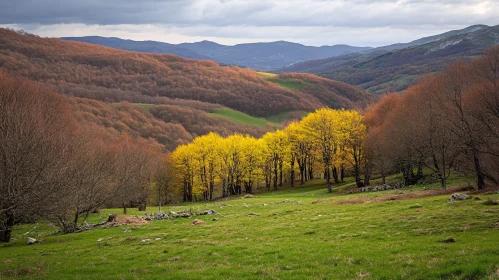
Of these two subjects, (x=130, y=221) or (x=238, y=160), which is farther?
(x=238, y=160)

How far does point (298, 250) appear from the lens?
A: 17.1 m

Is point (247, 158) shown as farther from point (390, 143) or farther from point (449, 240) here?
point (449, 240)

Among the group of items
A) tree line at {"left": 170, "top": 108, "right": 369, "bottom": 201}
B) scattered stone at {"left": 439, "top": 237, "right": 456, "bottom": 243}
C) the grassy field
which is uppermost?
scattered stone at {"left": 439, "top": 237, "right": 456, "bottom": 243}

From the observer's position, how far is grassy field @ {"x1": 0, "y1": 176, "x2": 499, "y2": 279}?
1294 centimetres

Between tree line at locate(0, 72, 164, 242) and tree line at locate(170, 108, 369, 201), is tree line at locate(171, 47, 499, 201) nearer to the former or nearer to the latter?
tree line at locate(170, 108, 369, 201)

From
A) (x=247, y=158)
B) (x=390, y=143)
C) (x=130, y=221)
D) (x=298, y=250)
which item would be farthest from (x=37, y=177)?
(x=247, y=158)

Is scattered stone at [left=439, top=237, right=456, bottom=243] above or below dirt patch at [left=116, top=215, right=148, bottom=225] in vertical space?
above

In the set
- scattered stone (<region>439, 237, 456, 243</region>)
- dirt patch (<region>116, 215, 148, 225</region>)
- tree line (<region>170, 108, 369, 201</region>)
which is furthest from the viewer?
tree line (<region>170, 108, 369, 201</region>)

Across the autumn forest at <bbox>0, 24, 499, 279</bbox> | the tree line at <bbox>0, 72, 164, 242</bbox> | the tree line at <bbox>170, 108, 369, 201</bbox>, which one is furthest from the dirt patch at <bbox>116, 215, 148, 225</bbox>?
the tree line at <bbox>170, 108, 369, 201</bbox>

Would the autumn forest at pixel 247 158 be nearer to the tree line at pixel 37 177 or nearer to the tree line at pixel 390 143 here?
the tree line at pixel 37 177

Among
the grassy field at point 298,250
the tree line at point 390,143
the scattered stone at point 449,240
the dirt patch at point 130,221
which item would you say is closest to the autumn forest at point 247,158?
the tree line at point 390,143

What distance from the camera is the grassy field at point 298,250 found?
12.9 meters

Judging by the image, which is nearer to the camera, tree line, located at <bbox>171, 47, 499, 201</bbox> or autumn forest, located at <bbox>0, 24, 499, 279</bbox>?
autumn forest, located at <bbox>0, 24, 499, 279</bbox>

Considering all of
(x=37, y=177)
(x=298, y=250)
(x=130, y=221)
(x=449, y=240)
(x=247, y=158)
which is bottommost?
(x=247, y=158)
